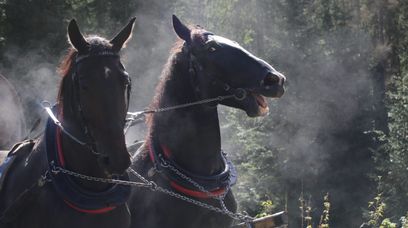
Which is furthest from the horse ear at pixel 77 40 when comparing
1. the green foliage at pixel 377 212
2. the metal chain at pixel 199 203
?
the green foliage at pixel 377 212

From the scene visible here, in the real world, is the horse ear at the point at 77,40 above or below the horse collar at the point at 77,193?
above

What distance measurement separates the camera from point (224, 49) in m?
5.83

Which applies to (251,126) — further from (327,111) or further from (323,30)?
(323,30)

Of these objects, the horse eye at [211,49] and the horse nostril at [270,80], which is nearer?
the horse nostril at [270,80]

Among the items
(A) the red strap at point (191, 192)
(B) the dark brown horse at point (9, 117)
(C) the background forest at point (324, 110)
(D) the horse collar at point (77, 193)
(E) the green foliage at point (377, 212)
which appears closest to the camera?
(D) the horse collar at point (77, 193)

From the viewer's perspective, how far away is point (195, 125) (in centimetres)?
593

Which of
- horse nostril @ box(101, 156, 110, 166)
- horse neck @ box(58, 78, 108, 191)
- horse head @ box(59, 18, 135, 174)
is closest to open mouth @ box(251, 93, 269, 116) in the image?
horse head @ box(59, 18, 135, 174)

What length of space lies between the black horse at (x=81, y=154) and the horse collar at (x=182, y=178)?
73 centimetres

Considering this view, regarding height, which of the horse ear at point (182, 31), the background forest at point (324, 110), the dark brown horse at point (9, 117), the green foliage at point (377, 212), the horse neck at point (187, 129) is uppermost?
the horse ear at point (182, 31)

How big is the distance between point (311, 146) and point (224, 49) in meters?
22.2

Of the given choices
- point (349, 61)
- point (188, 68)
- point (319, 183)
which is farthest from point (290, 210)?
point (188, 68)

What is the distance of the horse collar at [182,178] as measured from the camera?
230 inches

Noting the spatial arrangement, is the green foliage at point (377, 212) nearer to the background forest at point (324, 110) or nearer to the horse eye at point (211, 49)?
the horse eye at point (211, 49)

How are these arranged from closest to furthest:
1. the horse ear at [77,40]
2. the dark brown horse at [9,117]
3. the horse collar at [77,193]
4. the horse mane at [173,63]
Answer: the horse ear at [77,40], the horse collar at [77,193], the horse mane at [173,63], the dark brown horse at [9,117]
